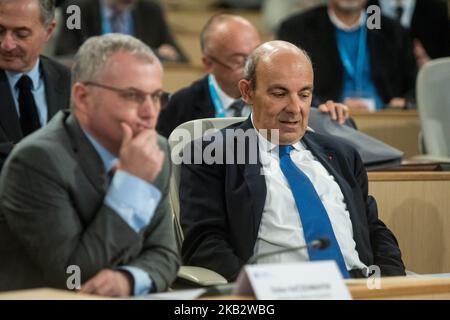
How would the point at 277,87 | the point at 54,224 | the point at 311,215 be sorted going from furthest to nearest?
1. the point at 277,87
2. the point at 311,215
3. the point at 54,224

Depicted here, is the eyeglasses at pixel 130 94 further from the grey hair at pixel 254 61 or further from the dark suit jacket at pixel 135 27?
the dark suit jacket at pixel 135 27

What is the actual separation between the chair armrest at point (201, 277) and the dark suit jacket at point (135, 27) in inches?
135

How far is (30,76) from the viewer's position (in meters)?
3.23

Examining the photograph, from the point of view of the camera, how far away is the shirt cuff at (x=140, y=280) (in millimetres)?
2077

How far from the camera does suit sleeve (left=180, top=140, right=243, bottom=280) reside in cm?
276

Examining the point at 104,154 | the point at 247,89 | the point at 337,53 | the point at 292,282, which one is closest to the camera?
the point at 292,282

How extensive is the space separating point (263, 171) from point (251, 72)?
0.37m

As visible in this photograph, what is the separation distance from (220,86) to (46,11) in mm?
1203

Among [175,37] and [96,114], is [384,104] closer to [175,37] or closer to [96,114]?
[175,37]

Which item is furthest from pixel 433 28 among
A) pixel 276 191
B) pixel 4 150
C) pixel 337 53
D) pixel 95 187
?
pixel 95 187

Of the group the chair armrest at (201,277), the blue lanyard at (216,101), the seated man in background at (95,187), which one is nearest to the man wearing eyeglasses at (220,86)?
the blue lanyard at (216,101)

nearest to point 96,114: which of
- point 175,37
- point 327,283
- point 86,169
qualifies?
point 86,169

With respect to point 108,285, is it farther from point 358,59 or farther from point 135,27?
point 135,27

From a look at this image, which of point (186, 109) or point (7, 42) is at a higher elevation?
point (7, 42)
